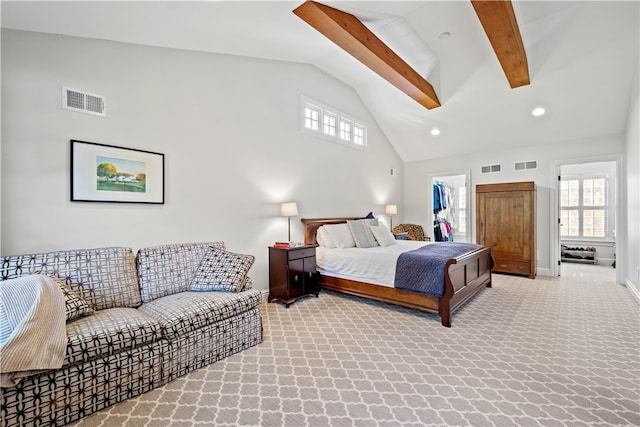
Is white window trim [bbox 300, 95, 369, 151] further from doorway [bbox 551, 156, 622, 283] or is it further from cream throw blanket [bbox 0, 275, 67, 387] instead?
doorway [bbox 551, 156, 622, 283]

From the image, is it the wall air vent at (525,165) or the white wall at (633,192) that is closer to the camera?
the white wall at (633,192)

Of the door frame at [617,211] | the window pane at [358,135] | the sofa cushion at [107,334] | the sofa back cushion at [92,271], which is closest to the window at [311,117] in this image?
the window pane at [358,135]

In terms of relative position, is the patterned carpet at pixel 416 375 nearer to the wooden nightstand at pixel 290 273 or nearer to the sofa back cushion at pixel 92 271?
the wooden nightstand at pixel 290 273

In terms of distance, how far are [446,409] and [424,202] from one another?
568 cm

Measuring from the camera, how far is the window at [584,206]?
6816 millimetres

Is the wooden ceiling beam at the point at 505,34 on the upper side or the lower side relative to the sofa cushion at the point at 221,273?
upper

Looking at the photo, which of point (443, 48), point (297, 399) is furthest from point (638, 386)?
point (443, 48)

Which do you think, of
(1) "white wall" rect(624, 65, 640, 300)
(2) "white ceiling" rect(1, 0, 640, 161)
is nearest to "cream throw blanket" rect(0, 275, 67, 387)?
(2) "white ceiling" rect(1, 0, 640, 161)

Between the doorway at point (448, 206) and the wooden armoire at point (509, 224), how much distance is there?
63 centimetres

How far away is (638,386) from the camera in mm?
2004

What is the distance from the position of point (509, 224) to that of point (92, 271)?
6.22 m

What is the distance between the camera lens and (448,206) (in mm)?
8195

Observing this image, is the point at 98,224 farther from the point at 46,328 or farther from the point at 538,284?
the point at 538,284

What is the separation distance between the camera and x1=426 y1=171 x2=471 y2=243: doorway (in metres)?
6.91
